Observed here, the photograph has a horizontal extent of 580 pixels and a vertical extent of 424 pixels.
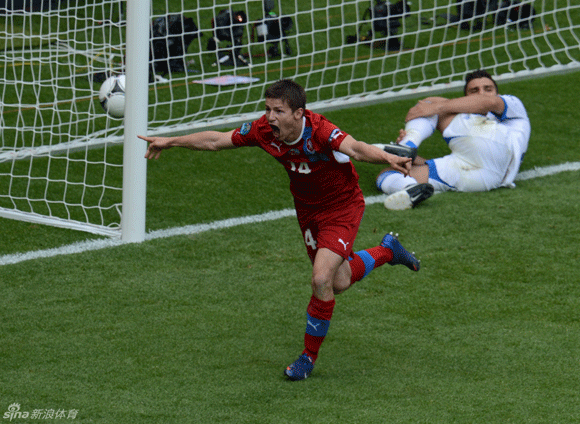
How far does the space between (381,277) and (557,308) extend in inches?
46.9

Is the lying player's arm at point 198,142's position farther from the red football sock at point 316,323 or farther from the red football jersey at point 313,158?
the red football sock at point 316,323

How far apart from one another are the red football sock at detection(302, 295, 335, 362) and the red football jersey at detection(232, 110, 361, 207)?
598 millimetres

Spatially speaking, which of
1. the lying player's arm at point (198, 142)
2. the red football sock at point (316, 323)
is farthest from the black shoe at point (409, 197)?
the red football sock at point (316, 323)

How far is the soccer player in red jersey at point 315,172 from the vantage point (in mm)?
4219

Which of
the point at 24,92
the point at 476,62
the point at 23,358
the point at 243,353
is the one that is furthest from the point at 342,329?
the point at 476,62

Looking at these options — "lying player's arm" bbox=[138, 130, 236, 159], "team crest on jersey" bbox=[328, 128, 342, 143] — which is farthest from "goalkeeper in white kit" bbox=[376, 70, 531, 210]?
"team crest on jersey" bbox=[328, 128, 342, 143]

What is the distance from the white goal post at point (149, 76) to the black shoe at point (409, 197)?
1.59m

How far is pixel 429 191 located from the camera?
279 inches

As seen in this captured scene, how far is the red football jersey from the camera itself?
4.31 m

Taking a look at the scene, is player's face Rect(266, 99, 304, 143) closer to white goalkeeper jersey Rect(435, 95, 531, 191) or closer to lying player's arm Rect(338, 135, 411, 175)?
lying player's arm Rect(338, 135, 411, 175)

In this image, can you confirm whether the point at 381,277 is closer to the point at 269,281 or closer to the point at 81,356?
the point at 269,281

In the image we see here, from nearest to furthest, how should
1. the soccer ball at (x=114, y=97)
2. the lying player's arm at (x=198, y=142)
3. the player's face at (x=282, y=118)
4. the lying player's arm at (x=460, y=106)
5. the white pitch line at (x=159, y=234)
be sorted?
the player's face at (x=282, y=118) < the lying player's arm at (x=198, y=142) < the white pitch line at (x=159, y=234) < the soccer ball at (x=114, y=97) < the lying player's arm at (x=460, y=106)

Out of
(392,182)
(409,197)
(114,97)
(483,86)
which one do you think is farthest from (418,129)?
(114,97)

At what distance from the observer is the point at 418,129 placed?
25.0 feet
